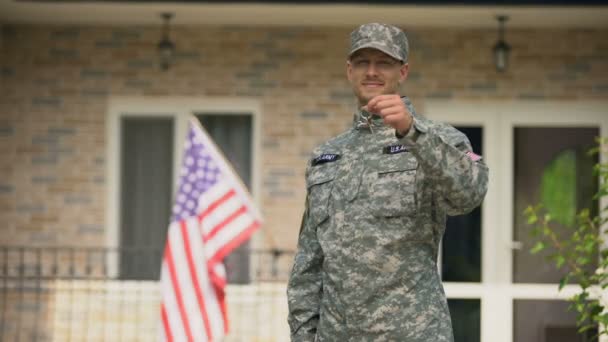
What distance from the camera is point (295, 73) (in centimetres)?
1017

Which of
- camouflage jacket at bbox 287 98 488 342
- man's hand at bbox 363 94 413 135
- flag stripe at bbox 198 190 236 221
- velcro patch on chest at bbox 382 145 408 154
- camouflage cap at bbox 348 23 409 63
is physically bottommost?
camouflage jacket at bbox 287 98 488 342

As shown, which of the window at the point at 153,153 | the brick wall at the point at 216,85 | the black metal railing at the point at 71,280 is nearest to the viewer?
the black metal railing at the point at 71,280

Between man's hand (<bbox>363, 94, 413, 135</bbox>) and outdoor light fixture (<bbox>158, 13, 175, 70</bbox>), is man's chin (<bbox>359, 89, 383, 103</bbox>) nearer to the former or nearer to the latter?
man's hand (<bbox>363, 94, 413, 135</bbox>)

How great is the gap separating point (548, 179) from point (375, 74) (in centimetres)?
677

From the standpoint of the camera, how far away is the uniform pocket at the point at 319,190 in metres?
3.58

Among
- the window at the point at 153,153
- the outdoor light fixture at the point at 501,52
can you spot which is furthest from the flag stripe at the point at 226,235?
the outdoor light fixture at the point at 501,52

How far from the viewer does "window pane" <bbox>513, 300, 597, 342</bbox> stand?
930 cm

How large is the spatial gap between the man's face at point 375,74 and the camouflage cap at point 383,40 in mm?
28

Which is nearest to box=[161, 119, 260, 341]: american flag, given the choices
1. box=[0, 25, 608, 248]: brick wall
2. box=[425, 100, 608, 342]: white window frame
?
box=[0, 25, 608, 248]: brick wall

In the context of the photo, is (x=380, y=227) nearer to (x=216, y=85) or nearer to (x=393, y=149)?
(x=393, y=149)

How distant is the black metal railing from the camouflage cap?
20.7ft

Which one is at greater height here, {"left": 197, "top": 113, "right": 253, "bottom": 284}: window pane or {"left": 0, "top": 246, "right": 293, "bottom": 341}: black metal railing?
{"left": 197, "top": 113, "right": 253, "bottom": 284}: window pane

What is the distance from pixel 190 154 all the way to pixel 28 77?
2502mm

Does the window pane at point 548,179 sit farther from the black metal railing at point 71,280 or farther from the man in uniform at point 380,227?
the man in uniform at point 380,227
